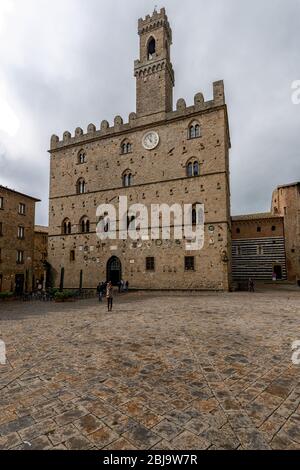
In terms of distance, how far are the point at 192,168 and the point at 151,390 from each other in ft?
71.3

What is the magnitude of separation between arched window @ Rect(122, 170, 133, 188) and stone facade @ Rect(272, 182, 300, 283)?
19.9m

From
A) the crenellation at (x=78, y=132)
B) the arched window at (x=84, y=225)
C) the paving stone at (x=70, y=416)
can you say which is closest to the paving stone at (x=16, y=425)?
the paving stone at (x=70, y=416)

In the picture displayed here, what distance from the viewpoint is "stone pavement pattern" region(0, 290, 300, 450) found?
10.3 ft

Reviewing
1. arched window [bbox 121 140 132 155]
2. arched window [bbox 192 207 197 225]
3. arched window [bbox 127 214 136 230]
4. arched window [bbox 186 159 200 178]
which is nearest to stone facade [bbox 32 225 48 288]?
arched window [bbox 127 214 136 230]

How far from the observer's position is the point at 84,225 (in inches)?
1109

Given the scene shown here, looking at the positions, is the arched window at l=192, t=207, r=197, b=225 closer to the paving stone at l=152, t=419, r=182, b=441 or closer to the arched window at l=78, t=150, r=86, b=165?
the arched window at l=78, t=150, r=86, b=165

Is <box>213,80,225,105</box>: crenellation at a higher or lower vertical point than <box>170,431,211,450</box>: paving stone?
higher

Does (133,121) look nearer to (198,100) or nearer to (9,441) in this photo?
(198,100)

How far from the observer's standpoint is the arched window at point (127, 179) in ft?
86.1

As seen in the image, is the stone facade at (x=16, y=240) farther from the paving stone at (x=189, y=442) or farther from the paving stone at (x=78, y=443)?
the paving stone at (x=189, y=442)

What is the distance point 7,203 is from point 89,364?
1055 inches

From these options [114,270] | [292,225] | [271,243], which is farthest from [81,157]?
[292,225]
